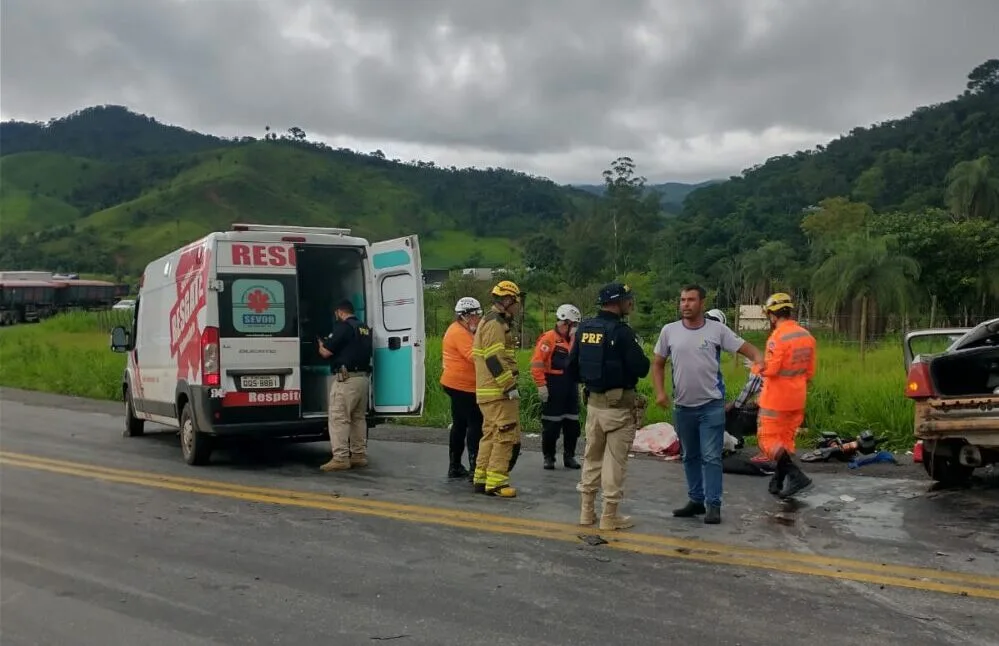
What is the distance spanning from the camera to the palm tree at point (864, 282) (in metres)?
26.7

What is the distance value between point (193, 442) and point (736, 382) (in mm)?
7489

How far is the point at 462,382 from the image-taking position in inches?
332

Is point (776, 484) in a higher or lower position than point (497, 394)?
lower

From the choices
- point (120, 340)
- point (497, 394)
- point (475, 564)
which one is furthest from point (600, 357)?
point (120, 340)

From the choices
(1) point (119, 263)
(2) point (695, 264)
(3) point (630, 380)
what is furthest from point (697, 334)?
A: (1) point (119, 263)

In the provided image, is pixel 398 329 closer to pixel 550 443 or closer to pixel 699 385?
pixel 550 443

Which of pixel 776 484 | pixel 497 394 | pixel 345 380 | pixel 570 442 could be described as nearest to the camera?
pixel 776 484

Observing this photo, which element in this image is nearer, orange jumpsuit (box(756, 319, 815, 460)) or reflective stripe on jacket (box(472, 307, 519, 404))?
orange jumpsuit (box(756, 319, 815, 460))

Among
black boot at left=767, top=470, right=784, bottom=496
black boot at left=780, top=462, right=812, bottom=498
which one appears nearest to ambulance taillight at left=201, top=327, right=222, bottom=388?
black boot at left=767, top=470, right=784, bottom=496

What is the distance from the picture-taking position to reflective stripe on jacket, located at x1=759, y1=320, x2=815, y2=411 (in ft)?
23.2

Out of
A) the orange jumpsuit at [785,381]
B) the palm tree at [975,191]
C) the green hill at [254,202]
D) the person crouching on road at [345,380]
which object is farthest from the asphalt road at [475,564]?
the green hill at [254,202]

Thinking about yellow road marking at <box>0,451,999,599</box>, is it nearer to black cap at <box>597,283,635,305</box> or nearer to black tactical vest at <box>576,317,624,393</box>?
black tactical vest at <box>576,317,624,393</box>

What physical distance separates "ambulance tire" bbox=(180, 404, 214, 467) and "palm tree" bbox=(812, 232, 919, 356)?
20128 mm

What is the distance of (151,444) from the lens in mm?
11562
